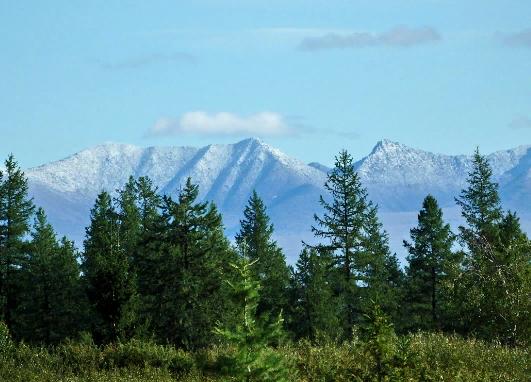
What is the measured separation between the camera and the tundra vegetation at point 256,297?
24672mm

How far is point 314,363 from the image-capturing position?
86.6ft

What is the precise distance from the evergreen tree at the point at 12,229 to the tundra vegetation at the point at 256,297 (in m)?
0.11

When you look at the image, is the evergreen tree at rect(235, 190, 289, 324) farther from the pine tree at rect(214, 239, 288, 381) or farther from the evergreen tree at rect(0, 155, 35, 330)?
the pine tree at rect(214, 239, 288, 381)

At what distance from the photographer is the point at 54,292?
200 ft

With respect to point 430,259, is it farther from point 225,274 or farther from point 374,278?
point 225,274

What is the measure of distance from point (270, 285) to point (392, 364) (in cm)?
3324

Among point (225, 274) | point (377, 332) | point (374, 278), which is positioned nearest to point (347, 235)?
point (374, 278)

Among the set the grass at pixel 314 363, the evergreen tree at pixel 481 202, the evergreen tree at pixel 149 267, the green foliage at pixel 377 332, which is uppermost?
the evergreen tree at pixel 481 202

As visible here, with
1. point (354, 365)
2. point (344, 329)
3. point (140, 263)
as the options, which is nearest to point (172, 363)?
point (354, 365)

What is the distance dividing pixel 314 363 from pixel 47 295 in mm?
39446

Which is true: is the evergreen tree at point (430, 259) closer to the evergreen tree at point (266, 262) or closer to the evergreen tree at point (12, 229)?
the evergreen tree at point (266, 262)

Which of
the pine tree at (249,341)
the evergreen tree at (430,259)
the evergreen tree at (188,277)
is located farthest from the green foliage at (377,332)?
the evergreen tree at (430,259)

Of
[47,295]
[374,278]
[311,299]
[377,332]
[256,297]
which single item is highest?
[374,278]

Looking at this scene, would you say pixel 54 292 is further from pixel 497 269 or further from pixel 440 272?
pixel 497 269
